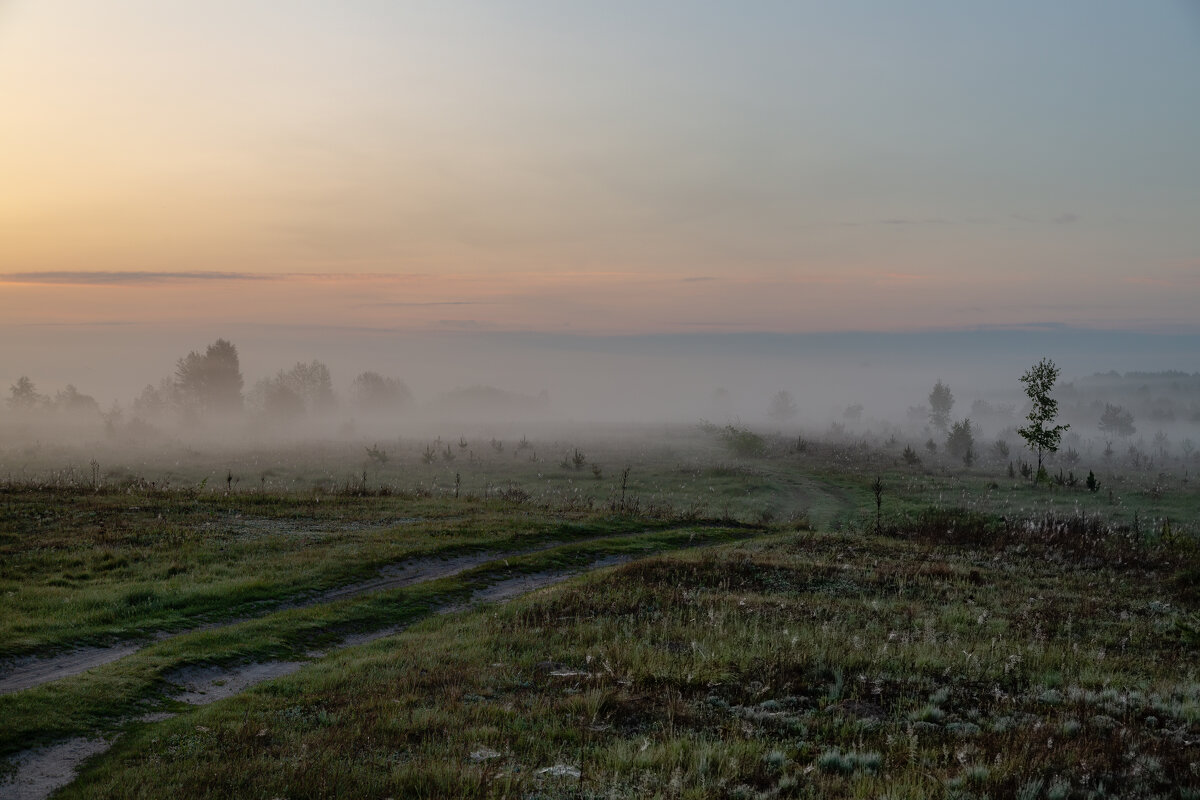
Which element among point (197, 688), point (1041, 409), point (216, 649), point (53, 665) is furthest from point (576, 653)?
point (1041, 409)

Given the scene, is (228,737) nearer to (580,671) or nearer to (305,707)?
(305,707)

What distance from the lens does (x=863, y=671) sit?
13008 millimetres

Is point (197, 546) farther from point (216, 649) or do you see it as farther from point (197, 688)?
point (197, 688)

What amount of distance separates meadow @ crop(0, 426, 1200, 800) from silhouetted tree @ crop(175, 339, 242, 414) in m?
110

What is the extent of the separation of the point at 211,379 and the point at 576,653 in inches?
5593

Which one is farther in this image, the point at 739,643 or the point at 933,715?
the point at 739,643

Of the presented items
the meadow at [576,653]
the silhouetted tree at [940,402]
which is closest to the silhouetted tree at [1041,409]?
the meadow at [576,653]

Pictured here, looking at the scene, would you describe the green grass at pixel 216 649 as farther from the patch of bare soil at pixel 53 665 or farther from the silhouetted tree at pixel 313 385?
the silhouetted tree at pixel 313 385

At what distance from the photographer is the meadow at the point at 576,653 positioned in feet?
29.1

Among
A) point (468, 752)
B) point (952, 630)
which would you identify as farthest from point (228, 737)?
point (952, 630)

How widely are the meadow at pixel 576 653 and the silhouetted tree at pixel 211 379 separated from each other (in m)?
110

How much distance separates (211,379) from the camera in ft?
451

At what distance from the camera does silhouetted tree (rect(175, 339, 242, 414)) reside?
446 ft

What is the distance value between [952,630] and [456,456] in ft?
222
